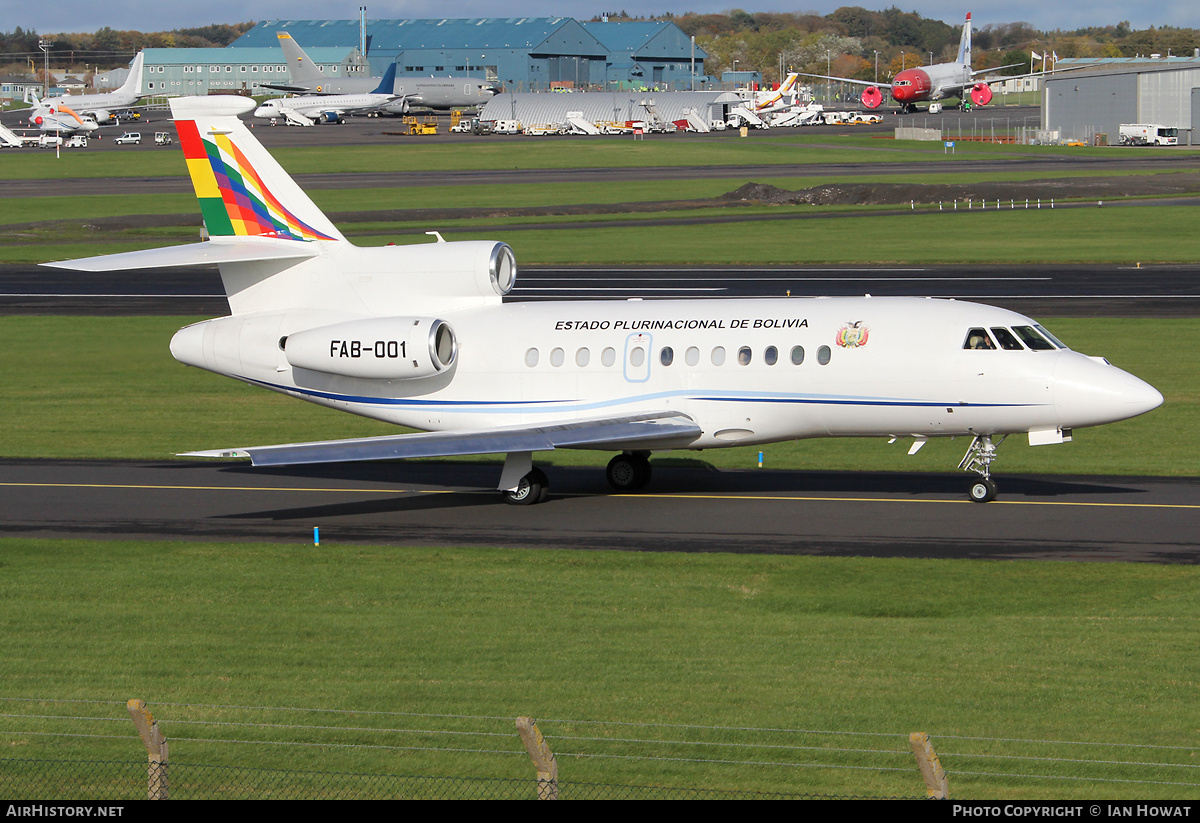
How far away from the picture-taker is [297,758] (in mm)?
14203

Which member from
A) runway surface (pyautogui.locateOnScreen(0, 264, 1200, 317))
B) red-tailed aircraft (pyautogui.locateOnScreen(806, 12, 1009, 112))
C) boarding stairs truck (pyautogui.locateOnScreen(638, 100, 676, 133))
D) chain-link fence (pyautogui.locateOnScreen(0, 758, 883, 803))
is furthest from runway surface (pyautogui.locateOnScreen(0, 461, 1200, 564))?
red-tailed aircraft (pyautogui.locateOnScreen(806, 12, 1009, 112))

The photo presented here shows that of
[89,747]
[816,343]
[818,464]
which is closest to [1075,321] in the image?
[818,464]

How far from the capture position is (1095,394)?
24453mm

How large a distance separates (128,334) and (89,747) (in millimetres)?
36922

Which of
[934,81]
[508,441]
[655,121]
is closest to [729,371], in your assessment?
[508,441]

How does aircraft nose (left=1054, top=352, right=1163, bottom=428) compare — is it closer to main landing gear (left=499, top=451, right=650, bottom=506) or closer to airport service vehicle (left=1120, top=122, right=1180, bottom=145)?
main landing gear (left=499, top=451, right=650, bottom=506)

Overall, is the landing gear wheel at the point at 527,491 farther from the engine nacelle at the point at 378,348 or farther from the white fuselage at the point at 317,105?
the white fuselage at the point at 317,105

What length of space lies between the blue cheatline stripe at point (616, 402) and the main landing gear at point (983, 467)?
4.57 feet

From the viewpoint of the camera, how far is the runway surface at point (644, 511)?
24.0m

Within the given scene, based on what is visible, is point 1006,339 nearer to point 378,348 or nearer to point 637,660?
point 637,660

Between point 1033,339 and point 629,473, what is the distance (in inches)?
350

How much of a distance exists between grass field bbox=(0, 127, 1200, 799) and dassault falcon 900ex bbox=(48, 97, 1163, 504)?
3851mm

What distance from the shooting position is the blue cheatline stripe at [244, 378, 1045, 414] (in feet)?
84.4

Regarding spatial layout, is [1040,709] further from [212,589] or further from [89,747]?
[212,589]
